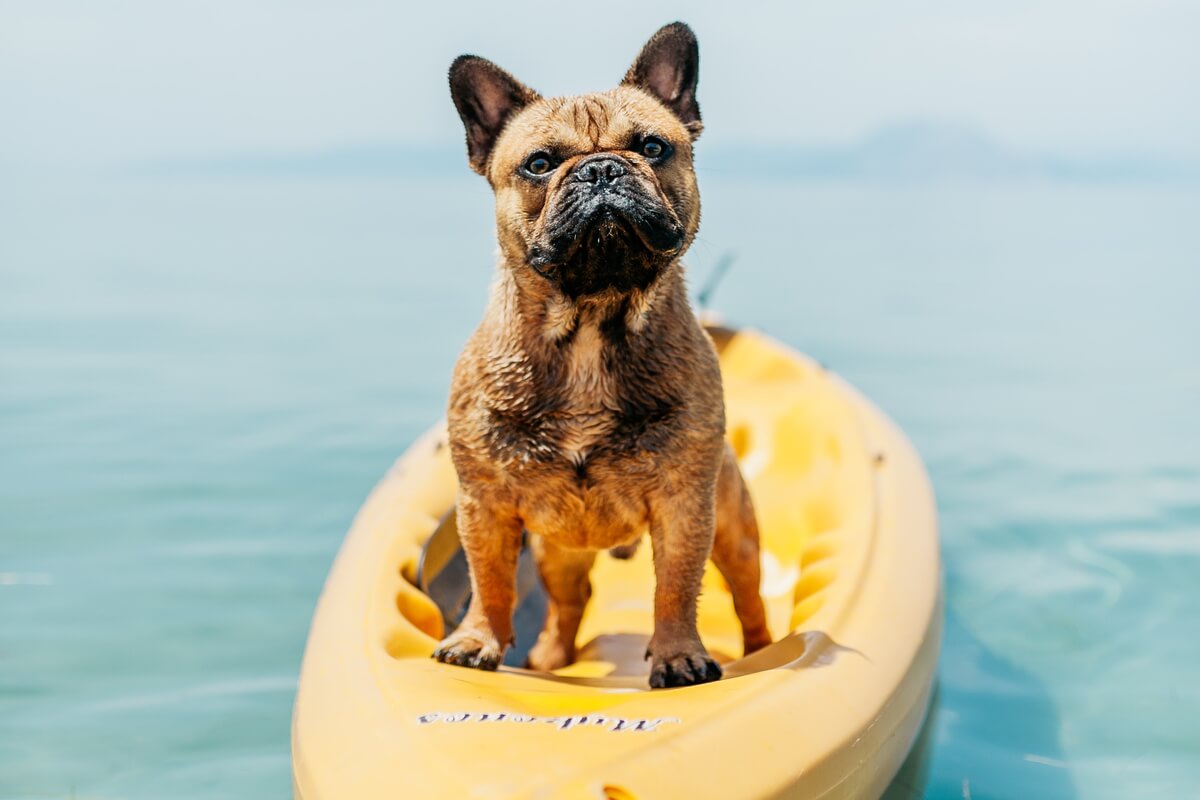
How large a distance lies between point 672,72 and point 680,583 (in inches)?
55.5

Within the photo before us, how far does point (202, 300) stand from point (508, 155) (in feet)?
50.2

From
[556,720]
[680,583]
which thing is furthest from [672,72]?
[556,720]

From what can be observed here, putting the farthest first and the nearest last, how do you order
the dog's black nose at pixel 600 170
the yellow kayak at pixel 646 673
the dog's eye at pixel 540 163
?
1. the dog's eye at pixel 540 163
2. the dog's black nose at pixel 600 170
3. the yellow kayak at pixel 646 673

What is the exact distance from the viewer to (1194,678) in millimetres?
5367

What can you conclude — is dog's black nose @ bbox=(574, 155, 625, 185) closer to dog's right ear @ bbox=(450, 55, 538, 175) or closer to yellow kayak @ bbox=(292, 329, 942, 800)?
dog's right ear @ bbox=(450, 55, 538, 175)

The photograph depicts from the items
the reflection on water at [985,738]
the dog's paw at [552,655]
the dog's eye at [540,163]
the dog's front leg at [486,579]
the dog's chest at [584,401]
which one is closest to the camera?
the dog's eye at [540,163]

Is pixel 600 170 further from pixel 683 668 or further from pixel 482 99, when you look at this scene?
pixel 683 668

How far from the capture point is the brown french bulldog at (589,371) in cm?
301

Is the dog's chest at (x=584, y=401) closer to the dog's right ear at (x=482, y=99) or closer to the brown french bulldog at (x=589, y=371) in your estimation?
the brown french bulldog at (x=589, y=371)

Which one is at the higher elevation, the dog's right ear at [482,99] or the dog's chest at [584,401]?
the dog's right ear at [482,99]

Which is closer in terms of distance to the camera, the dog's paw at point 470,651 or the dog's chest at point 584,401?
the dog's chest at point 584,401

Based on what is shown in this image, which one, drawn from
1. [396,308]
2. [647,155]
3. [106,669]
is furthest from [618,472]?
[396,308]

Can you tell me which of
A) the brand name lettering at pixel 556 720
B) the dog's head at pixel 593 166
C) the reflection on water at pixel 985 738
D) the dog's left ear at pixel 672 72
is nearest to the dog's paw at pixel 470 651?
the brand name lettering at pixel 556 720

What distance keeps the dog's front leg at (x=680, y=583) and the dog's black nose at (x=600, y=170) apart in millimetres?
893
